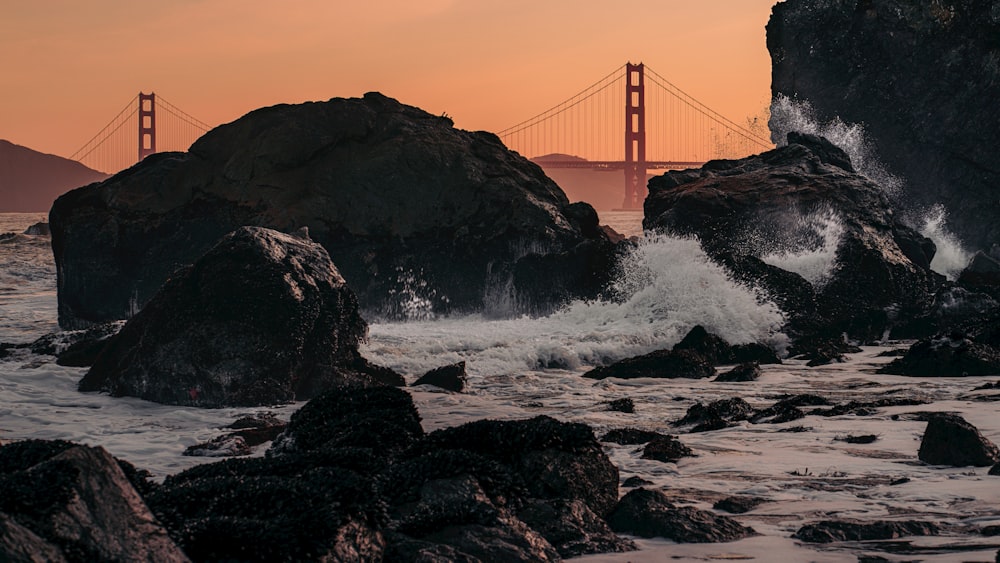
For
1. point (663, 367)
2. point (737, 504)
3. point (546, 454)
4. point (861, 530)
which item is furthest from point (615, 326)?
point (861, 530)

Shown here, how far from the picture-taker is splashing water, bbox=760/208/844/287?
18.1m

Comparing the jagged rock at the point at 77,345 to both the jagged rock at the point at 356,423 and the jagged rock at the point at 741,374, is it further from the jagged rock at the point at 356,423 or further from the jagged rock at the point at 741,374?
the jagged rock at the point at 741,374

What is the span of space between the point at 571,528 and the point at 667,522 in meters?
0.52

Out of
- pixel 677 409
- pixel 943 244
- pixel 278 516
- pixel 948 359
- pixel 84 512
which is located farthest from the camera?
pixel 943 244

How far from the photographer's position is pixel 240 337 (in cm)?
1114

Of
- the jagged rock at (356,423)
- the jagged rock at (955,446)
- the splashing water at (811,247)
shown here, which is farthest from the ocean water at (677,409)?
the splashing water at (811,247)

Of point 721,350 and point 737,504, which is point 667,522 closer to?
point 737,504

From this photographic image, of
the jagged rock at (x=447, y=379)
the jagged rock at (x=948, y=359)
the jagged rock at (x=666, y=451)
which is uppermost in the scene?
the jagged rock at (x=948, y=359)

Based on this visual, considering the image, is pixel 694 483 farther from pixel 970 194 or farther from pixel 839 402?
pixel 970 194

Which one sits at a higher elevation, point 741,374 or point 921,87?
point 921,87

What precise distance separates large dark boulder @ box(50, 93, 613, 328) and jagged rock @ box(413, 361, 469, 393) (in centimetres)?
714

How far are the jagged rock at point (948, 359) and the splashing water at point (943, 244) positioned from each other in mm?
14217

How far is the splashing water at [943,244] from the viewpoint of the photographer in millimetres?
26344

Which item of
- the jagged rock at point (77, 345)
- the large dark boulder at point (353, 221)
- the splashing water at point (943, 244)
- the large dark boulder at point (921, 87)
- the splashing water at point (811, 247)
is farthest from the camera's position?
the large dark boulder at point (921, 87)
